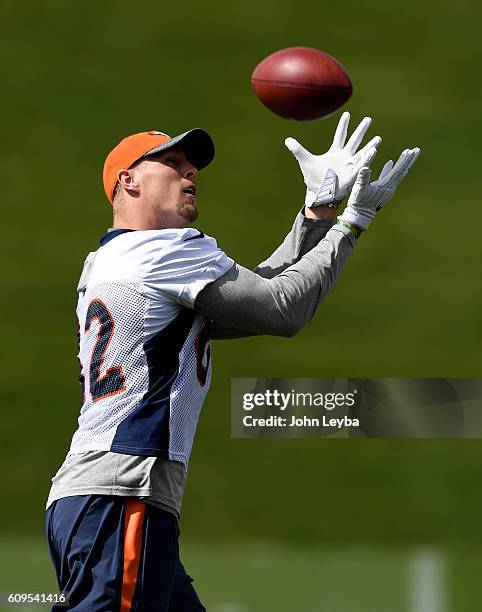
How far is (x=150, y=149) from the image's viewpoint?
3.01 m

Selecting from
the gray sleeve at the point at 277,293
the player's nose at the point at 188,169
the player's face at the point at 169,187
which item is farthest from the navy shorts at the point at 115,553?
the player's nose at the point at 188,169

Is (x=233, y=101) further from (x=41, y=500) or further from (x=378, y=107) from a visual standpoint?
(x=41, y=500)

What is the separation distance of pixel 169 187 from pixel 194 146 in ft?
0.42

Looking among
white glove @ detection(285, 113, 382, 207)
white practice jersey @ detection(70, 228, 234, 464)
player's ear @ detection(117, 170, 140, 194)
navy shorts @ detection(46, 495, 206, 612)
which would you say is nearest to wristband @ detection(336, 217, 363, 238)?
white glove @ detection(285, 113, 382, 207)

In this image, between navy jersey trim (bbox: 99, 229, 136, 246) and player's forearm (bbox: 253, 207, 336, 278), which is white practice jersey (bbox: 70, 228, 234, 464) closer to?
navy jersey trim (bbox: 99, 229, 136, 246)

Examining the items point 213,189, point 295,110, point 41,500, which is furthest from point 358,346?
point 295,110

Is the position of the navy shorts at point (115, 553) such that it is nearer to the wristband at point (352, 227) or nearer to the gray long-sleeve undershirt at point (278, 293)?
the gray long-sleeve undershirt at point (278, 293)

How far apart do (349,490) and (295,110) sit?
130 inches

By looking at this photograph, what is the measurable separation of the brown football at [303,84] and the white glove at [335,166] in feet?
0.94

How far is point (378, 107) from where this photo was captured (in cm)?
723

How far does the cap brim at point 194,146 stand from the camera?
2.97 metres

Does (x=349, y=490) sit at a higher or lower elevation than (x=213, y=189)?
lower

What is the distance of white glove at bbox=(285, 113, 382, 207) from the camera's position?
121 inches

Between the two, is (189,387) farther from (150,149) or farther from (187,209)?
(150,149)
